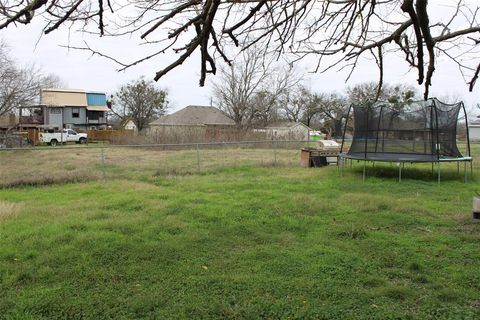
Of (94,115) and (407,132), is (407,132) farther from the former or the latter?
(94,115)

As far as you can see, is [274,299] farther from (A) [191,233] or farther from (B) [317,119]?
(B) [317,119]

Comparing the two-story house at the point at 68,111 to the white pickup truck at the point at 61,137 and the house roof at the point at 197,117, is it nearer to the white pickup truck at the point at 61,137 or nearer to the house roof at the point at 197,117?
the white pickup truck at the point at 61,137

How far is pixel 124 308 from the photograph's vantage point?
373 centimetres

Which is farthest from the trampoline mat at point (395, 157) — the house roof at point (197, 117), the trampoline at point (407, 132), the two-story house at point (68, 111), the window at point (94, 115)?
the window at point (94, 115)

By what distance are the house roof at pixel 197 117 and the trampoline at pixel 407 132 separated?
4522cm

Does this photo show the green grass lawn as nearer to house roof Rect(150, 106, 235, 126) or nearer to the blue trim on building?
house roof Rect(150, 106, 235, 126)

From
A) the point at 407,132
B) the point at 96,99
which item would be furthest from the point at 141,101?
the point at 407,132

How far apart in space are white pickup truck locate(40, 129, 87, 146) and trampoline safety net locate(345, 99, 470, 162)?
36.5 m

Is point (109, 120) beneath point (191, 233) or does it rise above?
above

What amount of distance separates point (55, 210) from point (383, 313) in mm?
6374

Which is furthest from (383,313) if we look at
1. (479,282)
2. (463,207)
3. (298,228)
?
(463,207)

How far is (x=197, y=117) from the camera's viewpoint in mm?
62562

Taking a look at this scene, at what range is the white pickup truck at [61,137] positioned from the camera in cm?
4419

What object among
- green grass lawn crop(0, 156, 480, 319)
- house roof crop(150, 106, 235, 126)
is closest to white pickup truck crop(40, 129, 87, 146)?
house roof crop(150, 106, 235, 126)
